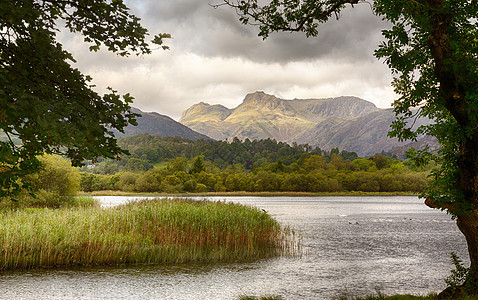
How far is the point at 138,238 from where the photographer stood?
23703mm

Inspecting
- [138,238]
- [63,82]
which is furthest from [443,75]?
[138,238]

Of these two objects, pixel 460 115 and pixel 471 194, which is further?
pixel 471 194

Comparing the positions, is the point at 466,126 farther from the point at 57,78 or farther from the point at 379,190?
the point at 379,190

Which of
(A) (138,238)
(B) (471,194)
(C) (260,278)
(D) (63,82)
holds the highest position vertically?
(D) (63,82)

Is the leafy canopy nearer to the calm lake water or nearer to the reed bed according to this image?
the calm lake water

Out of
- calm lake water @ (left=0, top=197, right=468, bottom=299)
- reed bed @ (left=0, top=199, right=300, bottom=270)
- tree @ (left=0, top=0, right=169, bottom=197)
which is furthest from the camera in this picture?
reed bed @ (left=0, top=199, right=300, bottom=270)

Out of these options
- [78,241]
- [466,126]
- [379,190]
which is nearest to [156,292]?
[78,241]

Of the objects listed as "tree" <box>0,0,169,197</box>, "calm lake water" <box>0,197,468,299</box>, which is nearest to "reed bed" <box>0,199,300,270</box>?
"calm lake water" <box>0,197,468,299</box>

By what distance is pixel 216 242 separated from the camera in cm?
2494

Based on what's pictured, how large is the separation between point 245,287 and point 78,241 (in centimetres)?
991

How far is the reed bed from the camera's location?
20.7m

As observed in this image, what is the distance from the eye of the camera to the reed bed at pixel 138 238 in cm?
2069

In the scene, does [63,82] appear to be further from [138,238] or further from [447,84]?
[138,238]

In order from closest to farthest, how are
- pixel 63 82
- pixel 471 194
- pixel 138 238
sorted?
pixel 63 82 → pixel 471 194 → pixel 138 238
